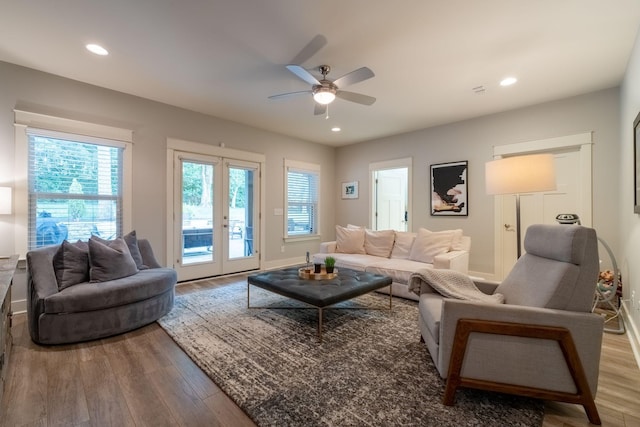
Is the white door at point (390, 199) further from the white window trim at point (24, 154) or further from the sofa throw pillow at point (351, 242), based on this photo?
the white window trim at point (24, 154)

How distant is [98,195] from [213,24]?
2.64 meters

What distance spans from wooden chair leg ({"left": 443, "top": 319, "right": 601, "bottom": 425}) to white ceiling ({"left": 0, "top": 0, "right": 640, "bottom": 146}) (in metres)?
2.19

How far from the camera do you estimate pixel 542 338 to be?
5.06 ft

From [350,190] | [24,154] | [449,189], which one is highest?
[24,154]

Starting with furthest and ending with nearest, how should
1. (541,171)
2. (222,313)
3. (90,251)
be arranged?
(222,313) → (90,251) → (541,171)

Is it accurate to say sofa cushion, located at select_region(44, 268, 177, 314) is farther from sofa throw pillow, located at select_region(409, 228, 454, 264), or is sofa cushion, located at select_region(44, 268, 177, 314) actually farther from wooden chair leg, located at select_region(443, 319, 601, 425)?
sofa throw pillow, located at select_region(409, 228, 454, 264)

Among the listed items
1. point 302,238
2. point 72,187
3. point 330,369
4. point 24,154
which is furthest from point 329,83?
point 302,238

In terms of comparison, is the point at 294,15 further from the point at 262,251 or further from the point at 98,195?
the point at 262,251

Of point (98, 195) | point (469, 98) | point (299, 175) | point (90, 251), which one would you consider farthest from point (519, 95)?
point (98, 195)

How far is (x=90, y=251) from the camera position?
2.73 meters

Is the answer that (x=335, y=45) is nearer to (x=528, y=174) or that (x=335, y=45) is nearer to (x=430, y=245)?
(x=528, y=174)

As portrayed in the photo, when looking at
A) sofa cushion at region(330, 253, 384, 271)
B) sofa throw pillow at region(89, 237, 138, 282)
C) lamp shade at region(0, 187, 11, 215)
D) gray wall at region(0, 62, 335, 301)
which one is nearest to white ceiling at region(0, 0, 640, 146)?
gray wall at region(0, 62, 335, 301)

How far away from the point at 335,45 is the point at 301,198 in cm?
377

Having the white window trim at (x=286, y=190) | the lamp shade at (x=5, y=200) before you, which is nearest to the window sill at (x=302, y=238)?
the white window trim at (x=286, y=190)
